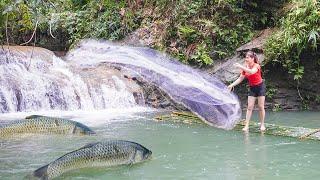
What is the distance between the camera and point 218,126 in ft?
32.1

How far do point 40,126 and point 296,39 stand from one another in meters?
6.85

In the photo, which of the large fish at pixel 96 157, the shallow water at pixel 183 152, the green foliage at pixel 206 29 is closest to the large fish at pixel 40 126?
the shallow water at pixel 183 152

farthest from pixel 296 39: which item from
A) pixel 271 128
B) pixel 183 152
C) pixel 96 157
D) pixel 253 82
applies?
pixel 96 157

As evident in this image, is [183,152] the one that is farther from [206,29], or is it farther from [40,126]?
[206,29]

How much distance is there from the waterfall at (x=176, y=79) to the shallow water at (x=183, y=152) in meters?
0.37

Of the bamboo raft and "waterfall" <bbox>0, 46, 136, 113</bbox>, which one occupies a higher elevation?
"waterfall" <bbox>0, 46, 136, 113</bbox>

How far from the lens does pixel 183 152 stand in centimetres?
773

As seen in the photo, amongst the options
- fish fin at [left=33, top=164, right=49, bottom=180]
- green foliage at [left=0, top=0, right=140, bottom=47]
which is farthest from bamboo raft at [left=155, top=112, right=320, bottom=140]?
green foliage at [left=0, top=0, right=140, bottom=47]

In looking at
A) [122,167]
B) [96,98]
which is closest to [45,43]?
[96,98]

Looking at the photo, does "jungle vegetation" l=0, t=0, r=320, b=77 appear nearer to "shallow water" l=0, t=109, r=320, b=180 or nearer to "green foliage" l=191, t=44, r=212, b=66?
"green foliage" l=191, t=44, r=212, b=66

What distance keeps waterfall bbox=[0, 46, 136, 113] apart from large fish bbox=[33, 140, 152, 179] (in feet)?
21.2

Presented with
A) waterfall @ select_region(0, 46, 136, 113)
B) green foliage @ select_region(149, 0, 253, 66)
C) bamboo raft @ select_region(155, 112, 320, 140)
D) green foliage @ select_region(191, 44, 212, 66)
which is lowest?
bamboo raft @ select_region(155, 112, 320, 140)

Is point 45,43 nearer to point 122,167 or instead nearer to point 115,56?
point 115,56

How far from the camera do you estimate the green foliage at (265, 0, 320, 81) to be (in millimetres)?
12422
